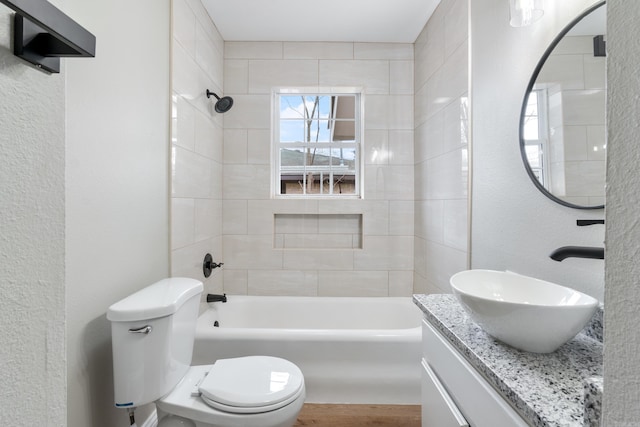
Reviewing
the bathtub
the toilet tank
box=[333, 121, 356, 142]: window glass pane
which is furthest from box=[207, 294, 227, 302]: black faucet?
box=[333, 121, 356, 142]: window glass pane

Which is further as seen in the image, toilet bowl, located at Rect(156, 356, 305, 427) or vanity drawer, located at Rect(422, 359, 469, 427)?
toilet bowl, located at Rect(156, 356, 305, 427)

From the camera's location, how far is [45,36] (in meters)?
0.43

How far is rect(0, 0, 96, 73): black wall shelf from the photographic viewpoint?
37cm

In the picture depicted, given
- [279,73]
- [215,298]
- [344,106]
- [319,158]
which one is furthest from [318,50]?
[215,298]

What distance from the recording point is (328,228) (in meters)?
2.69

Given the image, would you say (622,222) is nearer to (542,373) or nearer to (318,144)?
(542,373)

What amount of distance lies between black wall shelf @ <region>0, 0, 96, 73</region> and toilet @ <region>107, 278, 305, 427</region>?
3.24ft

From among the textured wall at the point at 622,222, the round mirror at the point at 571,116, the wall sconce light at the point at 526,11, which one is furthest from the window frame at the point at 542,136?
the textured wall at the point at 622,222

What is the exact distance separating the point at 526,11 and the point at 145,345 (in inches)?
78.1

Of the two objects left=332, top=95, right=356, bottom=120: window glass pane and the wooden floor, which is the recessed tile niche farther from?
the wooden floor

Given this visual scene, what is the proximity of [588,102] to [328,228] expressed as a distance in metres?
1.94

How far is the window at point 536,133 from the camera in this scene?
1191 mm

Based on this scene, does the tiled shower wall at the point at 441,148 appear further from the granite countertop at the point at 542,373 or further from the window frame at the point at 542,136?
the granite countertop at the point at 542,373

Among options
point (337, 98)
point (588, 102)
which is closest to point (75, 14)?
point (588, 102)
